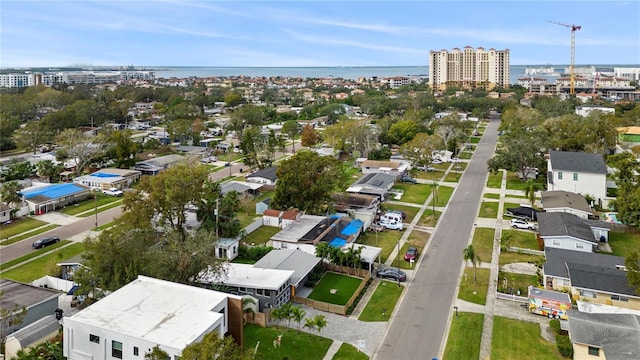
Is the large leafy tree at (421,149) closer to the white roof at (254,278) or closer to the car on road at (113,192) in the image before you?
the car on road at (113,192)

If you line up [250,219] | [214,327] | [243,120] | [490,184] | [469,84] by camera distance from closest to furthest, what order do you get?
[214,327] → [250,219] → [490,184] → [243,120] → [469,84]

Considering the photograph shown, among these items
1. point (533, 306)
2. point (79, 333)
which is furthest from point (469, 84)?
point (79, 333)

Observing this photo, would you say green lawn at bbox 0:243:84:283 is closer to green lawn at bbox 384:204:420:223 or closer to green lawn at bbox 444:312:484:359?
green lawn at bbox 444:312:484:359

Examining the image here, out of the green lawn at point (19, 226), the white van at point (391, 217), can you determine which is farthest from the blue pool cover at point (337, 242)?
the green lawn at point (19, 226)

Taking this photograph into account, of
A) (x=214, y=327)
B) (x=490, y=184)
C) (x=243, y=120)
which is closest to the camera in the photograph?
(x=214, y=327)

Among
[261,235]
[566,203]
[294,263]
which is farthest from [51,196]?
[566,203]

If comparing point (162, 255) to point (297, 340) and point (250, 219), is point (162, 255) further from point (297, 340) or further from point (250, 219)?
point (250, 219)
